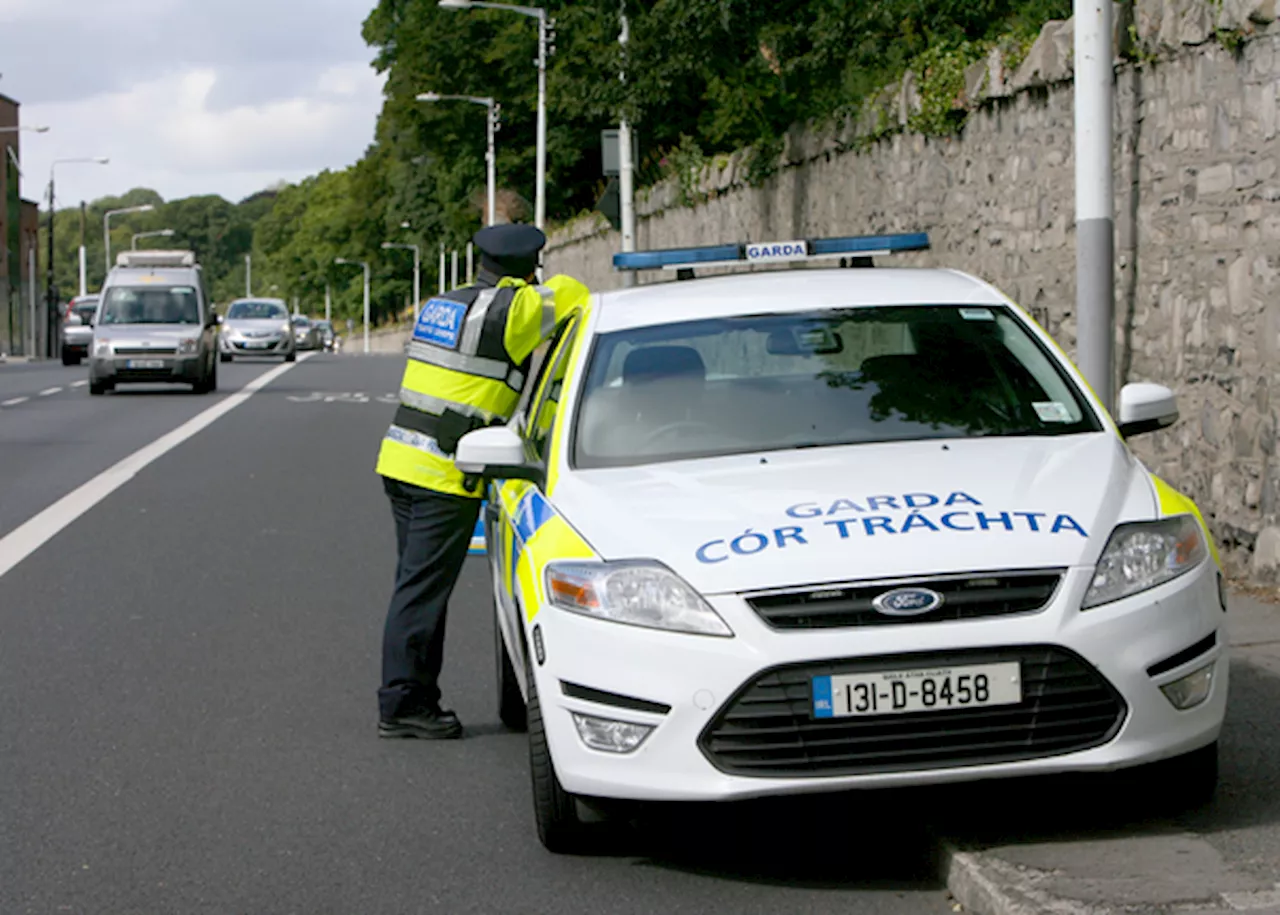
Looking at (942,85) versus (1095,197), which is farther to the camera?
(942,85)

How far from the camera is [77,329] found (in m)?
54.9

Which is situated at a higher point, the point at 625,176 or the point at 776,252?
the point at 625,176

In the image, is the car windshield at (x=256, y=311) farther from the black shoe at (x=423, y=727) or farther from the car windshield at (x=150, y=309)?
the black shoe at (x=423, y=727)

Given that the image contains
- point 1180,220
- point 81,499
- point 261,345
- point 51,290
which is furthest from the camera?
point 51,290

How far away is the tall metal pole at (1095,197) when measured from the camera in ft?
34.2

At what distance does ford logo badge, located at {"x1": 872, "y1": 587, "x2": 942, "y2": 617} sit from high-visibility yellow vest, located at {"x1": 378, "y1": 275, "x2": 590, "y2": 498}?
7.63ft

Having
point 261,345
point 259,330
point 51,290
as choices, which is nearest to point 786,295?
point 259,330

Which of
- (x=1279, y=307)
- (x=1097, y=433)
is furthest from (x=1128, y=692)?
(x=1279, y=307)

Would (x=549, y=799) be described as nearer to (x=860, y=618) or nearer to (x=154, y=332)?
(x=860, y=618)

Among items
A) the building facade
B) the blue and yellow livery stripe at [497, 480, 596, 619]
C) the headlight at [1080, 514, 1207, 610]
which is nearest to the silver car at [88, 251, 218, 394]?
the blue and yellow livery stripe at [497, 480, 596, 619]

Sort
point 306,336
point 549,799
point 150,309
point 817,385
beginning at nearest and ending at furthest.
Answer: point 549,799 < point 817,385 < point 150,309 < point 306,336

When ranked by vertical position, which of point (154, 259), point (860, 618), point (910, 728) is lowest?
point (910, 728)

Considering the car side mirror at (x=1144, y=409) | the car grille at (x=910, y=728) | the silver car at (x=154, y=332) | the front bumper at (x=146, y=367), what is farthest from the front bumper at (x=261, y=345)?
the car grille at (x=910, y=728)

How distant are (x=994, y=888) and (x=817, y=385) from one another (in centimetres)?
211
